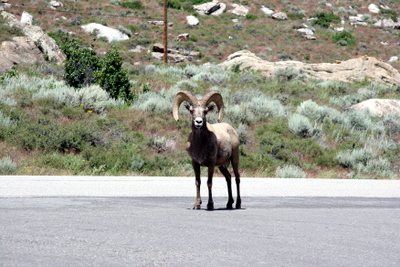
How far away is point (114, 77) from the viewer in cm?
2759

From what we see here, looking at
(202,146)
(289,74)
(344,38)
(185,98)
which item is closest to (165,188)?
(185,98)

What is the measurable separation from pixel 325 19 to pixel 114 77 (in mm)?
57648

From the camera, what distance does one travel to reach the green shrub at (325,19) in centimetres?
7694

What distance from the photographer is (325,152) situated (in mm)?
23250

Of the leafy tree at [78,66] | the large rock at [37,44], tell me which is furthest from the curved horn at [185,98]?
the large rock at [37,44]

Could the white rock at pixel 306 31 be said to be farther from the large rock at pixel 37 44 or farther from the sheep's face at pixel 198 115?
the sheep's face at pixel 198 115

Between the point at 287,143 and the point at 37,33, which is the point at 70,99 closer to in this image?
the point at 287,143

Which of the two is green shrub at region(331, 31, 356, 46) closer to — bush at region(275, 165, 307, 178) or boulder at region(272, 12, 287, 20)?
boulder at region(272, 12, 287, 20)

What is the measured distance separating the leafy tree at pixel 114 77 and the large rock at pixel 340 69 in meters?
13.5

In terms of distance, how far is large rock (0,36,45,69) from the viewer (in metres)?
33.2

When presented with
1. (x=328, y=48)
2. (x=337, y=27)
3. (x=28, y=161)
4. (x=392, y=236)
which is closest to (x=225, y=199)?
(x=392, y=236)

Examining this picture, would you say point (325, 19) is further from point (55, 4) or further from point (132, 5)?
point (55, 4)

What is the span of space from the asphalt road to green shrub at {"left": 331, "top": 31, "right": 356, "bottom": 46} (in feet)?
193

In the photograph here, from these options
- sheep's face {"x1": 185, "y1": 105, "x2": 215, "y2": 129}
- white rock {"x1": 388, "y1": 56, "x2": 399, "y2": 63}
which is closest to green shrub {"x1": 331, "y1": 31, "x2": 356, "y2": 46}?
white rock {"x1": 388, "y1": 56, "x2": 399, "y2": 63}
